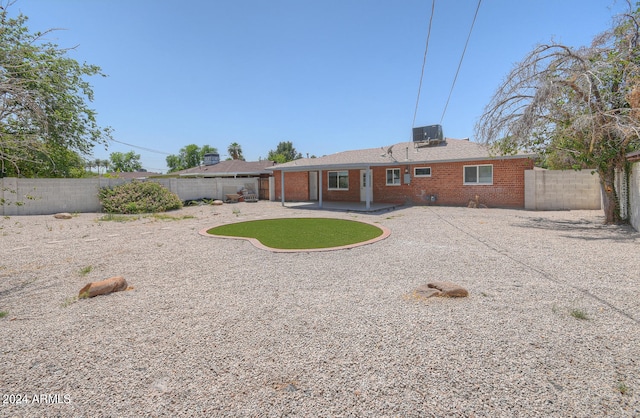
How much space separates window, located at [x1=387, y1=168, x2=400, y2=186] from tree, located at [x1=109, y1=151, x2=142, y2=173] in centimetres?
7133

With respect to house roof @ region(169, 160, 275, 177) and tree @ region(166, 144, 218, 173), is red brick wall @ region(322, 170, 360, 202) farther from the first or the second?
tree @ region(166, 144, 218, 173)

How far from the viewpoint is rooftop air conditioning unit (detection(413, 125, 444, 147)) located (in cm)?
1938

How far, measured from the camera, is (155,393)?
232 cm

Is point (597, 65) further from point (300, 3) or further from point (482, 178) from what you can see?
point (300, 3)

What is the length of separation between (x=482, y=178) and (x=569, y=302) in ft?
43.5

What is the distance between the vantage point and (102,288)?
4.45 meters

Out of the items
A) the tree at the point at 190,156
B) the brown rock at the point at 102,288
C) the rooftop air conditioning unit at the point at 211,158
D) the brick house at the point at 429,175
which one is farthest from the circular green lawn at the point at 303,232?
the tree at the point at 190,156

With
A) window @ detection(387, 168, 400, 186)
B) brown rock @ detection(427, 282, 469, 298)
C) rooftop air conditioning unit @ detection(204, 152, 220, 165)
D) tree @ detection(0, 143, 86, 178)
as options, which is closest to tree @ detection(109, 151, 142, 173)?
rooftop air conditioning unit @ detection(204, 152, 220, 165)

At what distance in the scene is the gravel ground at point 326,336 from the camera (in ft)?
7.27

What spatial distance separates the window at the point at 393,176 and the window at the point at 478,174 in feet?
12.1

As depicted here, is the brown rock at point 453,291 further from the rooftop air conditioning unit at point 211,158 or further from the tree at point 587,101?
the rooftop air conditioning unit at point 211,158

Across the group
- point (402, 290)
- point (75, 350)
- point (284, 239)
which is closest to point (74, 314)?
point (75, 350)

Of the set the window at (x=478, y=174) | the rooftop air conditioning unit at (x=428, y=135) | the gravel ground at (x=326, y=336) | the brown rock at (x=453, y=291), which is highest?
→ the rooftop air conditioning unit at (x=428, y=135)

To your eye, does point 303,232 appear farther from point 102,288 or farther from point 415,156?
point 415,156
